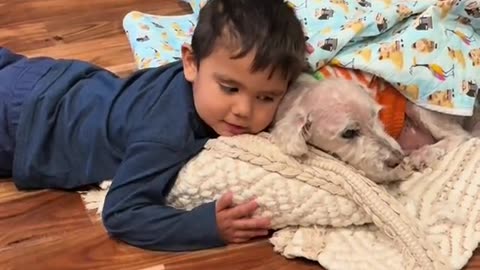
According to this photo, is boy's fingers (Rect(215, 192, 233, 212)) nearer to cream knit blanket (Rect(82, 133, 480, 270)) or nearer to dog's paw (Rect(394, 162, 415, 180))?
cream knit blanket (Rect(82, 133, 480, 270))

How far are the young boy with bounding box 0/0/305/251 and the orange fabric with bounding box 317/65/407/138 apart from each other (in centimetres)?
12

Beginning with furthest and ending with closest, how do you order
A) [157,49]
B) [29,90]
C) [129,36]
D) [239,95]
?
[129,36], [157,49], [29,90], [239,95]

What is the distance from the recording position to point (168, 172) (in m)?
1.45

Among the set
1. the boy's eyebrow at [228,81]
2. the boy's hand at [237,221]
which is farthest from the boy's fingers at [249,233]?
the boy's eyebrow at [228,81]

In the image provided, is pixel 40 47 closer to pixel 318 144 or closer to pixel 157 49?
pixel 157 49

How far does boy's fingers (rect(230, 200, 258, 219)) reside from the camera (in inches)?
55.9

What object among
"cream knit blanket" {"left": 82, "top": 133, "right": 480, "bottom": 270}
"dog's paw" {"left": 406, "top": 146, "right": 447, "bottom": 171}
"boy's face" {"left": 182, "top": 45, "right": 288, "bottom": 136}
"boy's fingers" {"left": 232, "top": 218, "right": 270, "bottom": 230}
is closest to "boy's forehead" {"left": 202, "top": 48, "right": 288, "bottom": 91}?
"boy's face" {"left": 182, "top": 45, "right": 288, "bottom": 136}

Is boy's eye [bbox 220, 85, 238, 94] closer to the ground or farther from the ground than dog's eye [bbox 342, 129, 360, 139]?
farther from the ground

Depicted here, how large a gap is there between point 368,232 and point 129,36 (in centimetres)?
81

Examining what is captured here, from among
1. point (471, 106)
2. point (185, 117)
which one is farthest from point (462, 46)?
point (185, 117)

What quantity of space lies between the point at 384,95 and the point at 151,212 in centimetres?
48

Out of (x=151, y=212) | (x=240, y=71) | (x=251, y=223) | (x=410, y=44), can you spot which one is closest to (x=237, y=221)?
(x=251, y=223)

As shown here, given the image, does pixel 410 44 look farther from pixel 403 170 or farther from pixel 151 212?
pixel 151 212

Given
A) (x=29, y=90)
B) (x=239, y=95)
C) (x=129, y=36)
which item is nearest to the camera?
(x=239, y=95)
